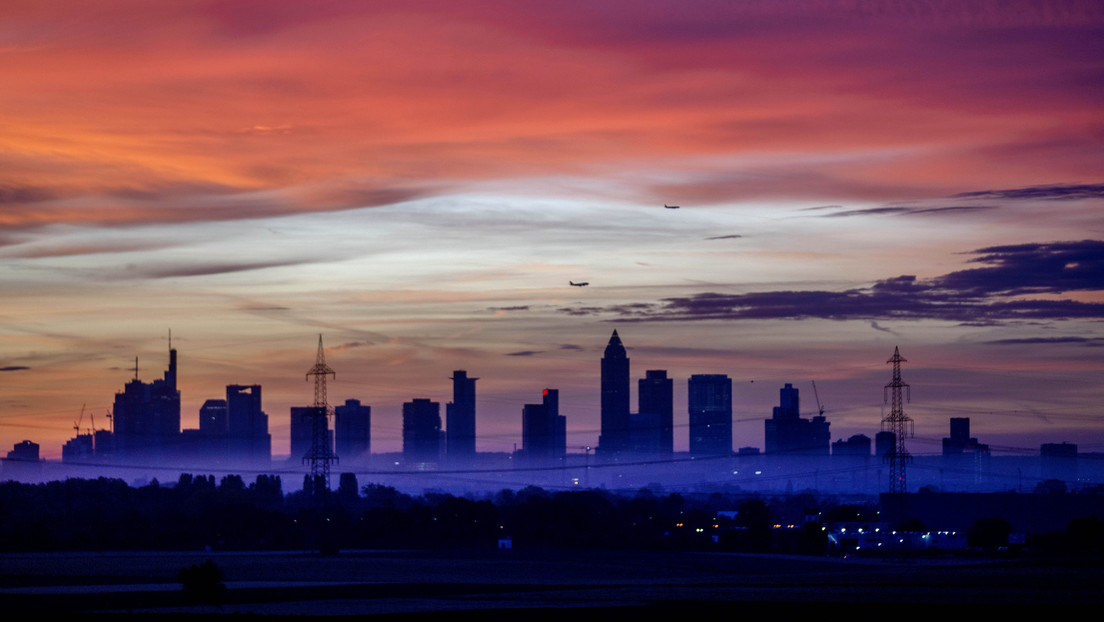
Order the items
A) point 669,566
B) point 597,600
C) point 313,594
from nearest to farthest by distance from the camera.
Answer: point 597,600, point 313,594, point 669,566

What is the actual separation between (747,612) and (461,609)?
72.9ft

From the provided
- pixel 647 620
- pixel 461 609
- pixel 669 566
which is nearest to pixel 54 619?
pixel 461 609

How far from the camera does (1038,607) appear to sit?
10250 centimetres

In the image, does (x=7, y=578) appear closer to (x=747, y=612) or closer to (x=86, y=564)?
(x=86, y=564)

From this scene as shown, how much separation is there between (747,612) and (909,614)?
11540mm

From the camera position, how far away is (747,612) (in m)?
98.5

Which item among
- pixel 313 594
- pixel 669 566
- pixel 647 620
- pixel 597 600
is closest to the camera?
pixel 647 620

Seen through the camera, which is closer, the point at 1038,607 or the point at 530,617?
the point at 530,617

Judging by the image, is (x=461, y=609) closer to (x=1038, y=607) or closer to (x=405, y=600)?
(x=405, y=600)

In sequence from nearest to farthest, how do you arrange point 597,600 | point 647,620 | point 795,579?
point 647,620, point 597,600, point 795,579

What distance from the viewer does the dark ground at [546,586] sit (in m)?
106

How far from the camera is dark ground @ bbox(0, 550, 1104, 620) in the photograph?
106 m

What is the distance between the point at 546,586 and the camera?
5212 inches

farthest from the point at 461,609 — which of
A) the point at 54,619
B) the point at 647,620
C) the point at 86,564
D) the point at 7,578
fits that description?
the point at 86,564
